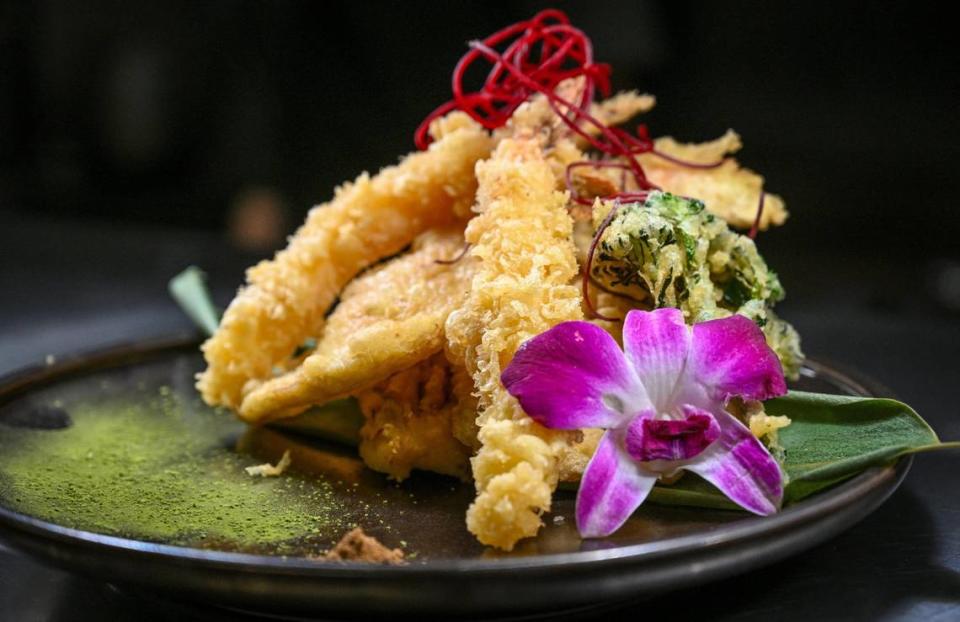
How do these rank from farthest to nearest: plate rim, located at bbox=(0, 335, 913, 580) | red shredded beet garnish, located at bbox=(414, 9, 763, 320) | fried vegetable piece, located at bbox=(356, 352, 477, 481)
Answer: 1. red shredded beet garnish, located at bbox=(414, 9, 763, 320)
2. fried vegetable piece, located at bbox=(356, 352, 477, 481)
3. plate rim, located at bbox=(0, 335, 913, 580)

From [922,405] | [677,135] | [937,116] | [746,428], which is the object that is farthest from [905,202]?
[746,428]

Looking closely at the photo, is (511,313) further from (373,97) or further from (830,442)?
(373,97)

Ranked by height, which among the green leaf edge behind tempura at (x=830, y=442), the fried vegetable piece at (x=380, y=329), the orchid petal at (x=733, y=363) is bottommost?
the green leaf edge behind tempura at (x=830, y=442)

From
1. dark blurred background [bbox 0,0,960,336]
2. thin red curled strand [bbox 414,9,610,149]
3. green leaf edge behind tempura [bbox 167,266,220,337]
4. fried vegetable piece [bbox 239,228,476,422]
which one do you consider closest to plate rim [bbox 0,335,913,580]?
fried vegetable piece [bbox 239,228,476,422]

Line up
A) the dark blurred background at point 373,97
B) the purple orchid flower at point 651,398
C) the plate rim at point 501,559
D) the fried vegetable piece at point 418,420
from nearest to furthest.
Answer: the plate rim at point 501,559 < the purple orchid flower at point 651,398 < the fried vegetable piece at point 418,420 < the dark blurred background at point 373,97

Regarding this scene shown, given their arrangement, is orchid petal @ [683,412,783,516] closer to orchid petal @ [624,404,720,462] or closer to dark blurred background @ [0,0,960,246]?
orchid petal @ [624,404,720,462]

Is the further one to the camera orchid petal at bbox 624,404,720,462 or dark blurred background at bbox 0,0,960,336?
dark blurred background at bbox 0,0,960,336

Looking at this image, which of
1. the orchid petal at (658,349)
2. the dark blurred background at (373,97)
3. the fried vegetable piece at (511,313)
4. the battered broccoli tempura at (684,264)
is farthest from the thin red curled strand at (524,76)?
the dark blurred background at (373,97)

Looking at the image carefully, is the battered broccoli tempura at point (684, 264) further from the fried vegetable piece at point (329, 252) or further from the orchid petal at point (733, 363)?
the fried vegetable piece at point (329, 252)
